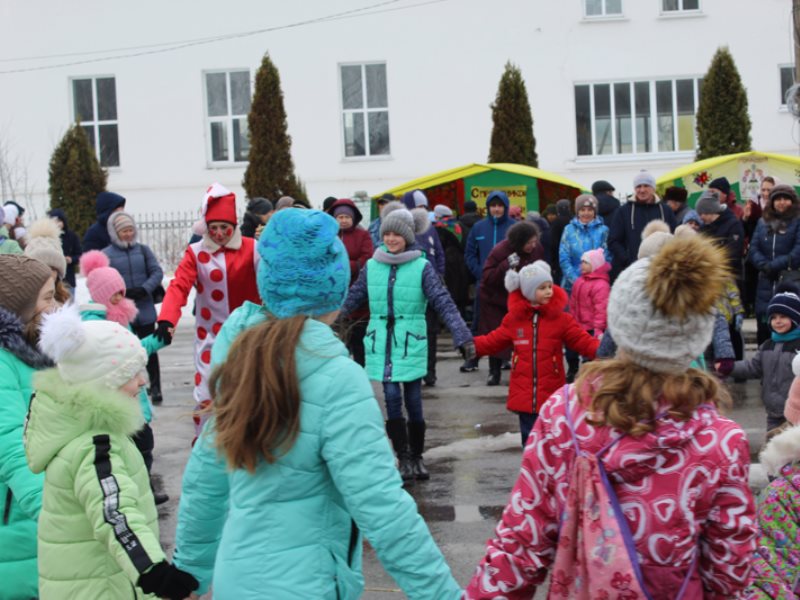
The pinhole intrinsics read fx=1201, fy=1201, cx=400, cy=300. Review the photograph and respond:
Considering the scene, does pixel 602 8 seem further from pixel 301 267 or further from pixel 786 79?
pixel 301 267

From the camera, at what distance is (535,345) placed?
802 centimetres

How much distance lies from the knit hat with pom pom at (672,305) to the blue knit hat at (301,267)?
875mm

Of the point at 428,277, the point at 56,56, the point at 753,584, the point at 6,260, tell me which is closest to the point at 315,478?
the point at 753,584

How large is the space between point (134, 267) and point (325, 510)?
891 cm

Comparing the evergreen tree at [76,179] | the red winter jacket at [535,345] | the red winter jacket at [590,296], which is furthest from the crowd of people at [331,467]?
the evergreen tree at [76,179]

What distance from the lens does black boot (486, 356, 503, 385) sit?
508 inches

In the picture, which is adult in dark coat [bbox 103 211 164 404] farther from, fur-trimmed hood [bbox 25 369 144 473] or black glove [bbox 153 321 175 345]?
fur-trimmed hood [bbox 25 369 144 473]

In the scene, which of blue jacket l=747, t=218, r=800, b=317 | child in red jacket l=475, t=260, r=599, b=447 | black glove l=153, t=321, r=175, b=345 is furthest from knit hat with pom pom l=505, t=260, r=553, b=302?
blue jacket l=747, t=218, r=800, b=317

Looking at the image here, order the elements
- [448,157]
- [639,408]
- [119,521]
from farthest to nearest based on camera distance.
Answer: [448,157] < [119,521] < [639,408]

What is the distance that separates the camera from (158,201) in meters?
27.3

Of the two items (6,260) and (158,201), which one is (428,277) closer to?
(6,260)

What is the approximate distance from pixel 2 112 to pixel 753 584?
2648 cm

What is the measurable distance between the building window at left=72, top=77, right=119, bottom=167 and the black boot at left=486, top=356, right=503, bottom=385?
1714 centimetres

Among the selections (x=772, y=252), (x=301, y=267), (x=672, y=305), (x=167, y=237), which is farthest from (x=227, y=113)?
(x=672, y=305)
